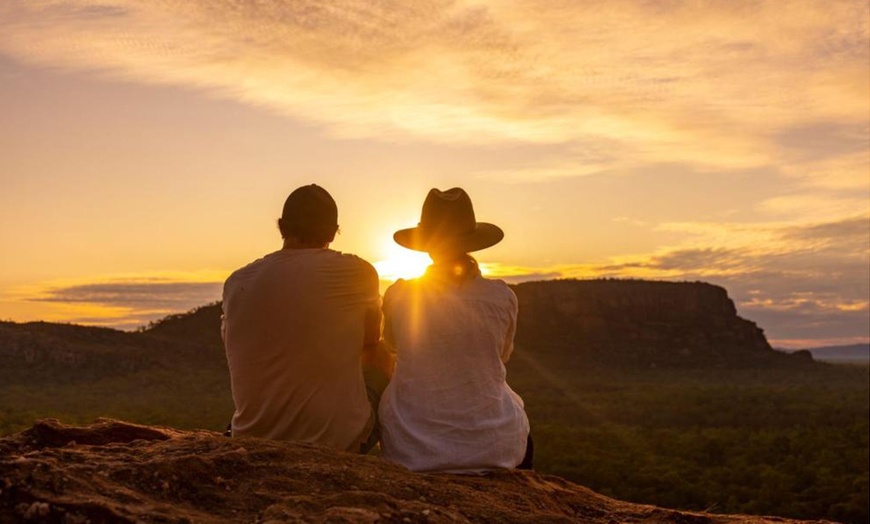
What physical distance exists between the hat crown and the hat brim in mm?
28

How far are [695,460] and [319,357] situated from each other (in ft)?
70.1

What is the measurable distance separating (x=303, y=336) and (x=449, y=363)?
77cm

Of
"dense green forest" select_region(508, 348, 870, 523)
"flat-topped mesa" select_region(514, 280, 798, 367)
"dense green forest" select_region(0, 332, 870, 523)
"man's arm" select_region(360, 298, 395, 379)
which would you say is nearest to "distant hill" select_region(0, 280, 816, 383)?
"flat-topped mesa" select_region(514, 280, 798, 367)

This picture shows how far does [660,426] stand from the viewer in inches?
1296

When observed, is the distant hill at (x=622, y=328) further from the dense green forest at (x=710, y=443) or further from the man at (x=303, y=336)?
the man at (x=303, y=336)

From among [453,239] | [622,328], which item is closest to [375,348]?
[453,239]

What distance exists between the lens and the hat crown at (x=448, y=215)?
552 cm

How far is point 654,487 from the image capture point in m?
19.9

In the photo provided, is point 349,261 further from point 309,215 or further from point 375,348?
point 375,348

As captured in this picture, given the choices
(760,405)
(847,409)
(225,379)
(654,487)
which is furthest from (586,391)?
(654,487)

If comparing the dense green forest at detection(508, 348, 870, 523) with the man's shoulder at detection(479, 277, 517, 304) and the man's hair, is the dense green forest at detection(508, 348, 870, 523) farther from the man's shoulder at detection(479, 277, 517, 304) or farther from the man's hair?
the man's hair

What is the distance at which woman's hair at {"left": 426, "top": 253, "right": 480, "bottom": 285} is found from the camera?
5.51m

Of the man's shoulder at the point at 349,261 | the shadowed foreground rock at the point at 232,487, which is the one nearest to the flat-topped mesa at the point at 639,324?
the man's shoulder at the point at 349,261

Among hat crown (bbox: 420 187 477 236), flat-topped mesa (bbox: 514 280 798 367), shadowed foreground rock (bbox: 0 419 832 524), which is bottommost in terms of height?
flat-topped mesa (bbox: 514 280 798 367)
